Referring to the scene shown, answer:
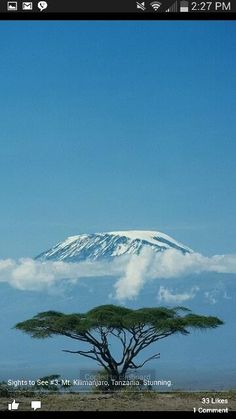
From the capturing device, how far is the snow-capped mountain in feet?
25.3

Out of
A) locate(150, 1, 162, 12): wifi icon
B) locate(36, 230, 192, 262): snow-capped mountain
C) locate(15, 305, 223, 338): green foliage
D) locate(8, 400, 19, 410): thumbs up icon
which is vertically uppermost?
locate(150, 1, 162, 12): wifi icon

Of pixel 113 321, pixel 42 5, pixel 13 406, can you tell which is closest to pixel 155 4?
pixel 42 5

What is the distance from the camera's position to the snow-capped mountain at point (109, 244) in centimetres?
772

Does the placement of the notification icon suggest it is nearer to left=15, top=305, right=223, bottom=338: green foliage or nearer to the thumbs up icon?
left=15, top=305, right=223, bottom=338: green foliage

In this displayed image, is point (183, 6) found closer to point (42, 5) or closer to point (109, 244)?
point (42, 5)

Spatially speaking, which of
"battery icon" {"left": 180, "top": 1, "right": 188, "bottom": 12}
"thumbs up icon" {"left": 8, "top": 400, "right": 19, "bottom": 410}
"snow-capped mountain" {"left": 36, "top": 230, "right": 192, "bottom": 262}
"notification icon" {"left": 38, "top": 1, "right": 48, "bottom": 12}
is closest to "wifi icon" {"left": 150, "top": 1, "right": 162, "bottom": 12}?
"battery icon" {"left": 180, "top": 1, "right": 188, "bottom": 12}

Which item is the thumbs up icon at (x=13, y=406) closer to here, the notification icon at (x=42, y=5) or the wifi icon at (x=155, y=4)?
the notification icon at (x=42, y=5)

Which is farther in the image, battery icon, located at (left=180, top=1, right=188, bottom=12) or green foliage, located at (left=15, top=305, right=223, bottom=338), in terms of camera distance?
green foliage, located at (left=15, top=305, right=223, bottom=338)

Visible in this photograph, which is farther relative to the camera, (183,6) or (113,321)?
(113,321)

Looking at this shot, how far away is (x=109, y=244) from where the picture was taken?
775 centimetres

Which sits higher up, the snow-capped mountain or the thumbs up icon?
the snow-capped mountain
